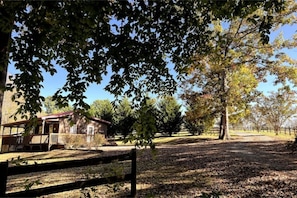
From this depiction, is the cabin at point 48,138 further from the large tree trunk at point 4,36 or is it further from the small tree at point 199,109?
the large tree trunk at point 4,36

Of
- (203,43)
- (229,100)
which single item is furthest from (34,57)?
(229,100)

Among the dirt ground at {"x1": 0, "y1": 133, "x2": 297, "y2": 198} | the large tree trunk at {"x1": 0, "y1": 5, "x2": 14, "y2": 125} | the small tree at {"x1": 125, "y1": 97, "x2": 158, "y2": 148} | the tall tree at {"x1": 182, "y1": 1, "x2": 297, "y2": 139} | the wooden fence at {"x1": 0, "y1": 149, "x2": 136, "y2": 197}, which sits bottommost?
the dirt ground at {"x1": 0, "y1": 133, "x2": 297, "y2": 198}

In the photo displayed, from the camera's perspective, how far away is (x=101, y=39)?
3.55 meters

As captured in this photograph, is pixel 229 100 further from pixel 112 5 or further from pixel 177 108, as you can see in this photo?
pixel 112 5

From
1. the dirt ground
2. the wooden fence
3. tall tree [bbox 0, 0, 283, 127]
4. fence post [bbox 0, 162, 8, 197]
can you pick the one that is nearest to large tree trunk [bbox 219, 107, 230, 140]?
the dirt ground

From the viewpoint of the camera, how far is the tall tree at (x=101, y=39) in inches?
116

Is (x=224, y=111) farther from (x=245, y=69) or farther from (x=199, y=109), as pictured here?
(x=245, y=69)

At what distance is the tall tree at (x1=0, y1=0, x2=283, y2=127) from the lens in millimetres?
2941

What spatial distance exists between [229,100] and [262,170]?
14.0 m

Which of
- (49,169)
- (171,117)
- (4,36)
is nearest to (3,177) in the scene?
(49,169)

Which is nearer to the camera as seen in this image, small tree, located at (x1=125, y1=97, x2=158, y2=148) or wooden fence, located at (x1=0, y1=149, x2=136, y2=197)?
small tree, located at (x1=125, y1=97, x2=158, y2=148)

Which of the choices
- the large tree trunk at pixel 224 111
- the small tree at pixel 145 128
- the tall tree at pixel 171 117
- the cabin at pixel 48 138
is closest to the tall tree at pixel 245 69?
the large tree trunk at pixel 224 111

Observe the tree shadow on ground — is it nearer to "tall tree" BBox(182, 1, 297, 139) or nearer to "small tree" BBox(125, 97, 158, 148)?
"small tree" BBox(125, 97, 158, 148)

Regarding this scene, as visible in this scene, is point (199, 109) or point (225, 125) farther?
point (225, 125)
